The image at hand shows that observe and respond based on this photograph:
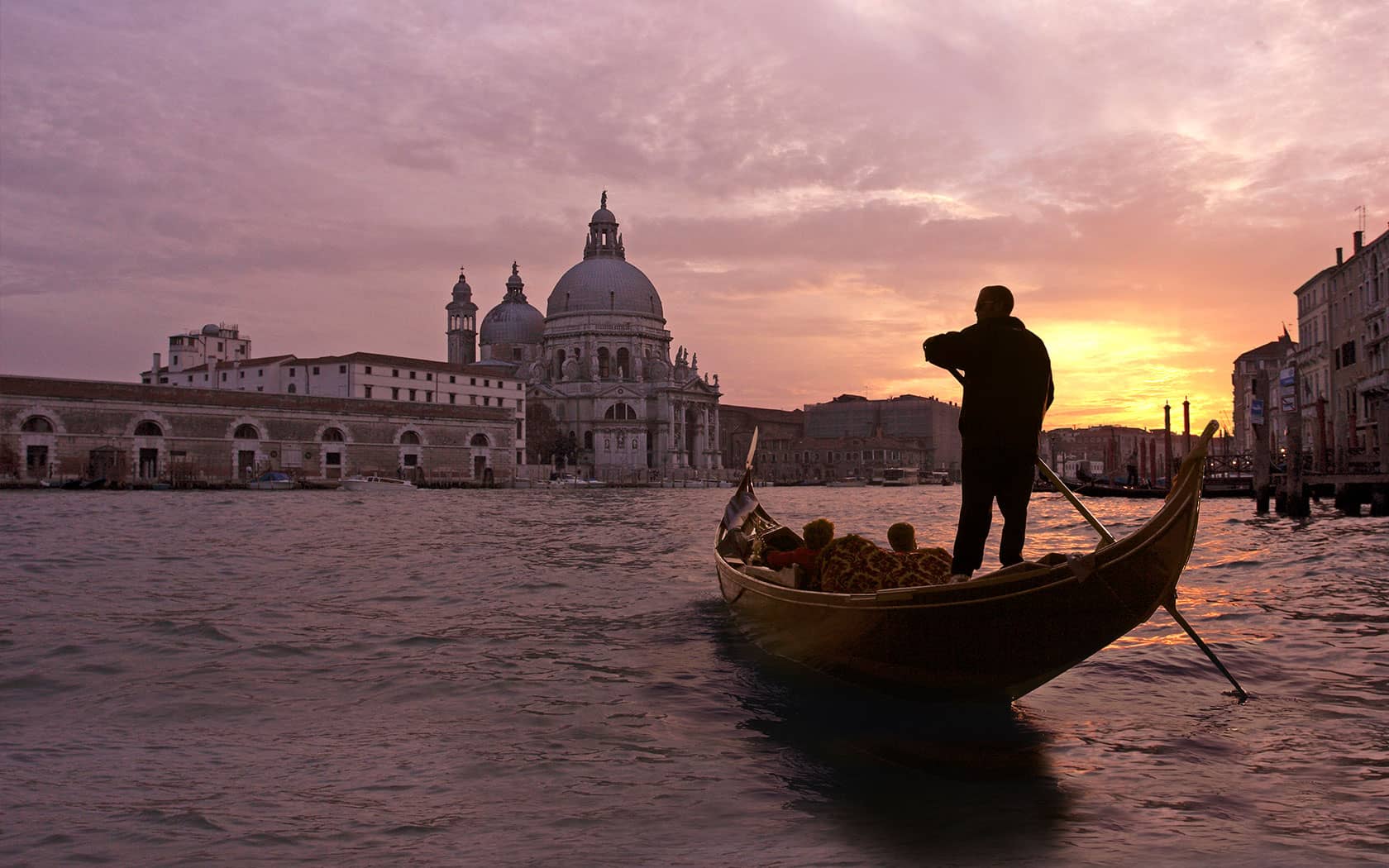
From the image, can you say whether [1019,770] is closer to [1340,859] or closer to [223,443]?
[1340,859]

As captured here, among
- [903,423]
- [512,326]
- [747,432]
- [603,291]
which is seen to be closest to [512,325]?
[512,326]

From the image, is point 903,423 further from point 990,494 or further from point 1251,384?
A: point 990,494

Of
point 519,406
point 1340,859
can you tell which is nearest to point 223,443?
point 519,406

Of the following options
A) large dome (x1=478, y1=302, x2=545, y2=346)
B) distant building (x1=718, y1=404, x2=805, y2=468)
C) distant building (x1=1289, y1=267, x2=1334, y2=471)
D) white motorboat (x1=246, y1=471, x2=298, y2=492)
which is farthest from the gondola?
distant building (x1=718, y1=404, x2=805, y2=468)

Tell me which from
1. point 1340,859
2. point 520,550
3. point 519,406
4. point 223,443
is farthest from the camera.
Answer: point 519,406

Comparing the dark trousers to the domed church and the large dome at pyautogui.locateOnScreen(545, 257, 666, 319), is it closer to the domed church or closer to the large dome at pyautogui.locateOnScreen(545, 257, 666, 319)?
the domed church

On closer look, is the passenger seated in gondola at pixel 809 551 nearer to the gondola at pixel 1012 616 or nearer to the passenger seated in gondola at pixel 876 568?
the passenger seated in gondola at pixel 876 568

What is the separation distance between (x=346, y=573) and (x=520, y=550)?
4.28m

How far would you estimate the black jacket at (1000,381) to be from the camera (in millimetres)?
5273

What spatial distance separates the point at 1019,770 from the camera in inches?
194

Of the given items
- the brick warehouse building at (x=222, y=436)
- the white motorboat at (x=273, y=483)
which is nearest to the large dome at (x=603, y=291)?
the brick warehouse building at (x=222, y=436)

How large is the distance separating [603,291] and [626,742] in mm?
87023

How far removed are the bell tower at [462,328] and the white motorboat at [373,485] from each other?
140ft

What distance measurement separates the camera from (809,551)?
24.2ft
